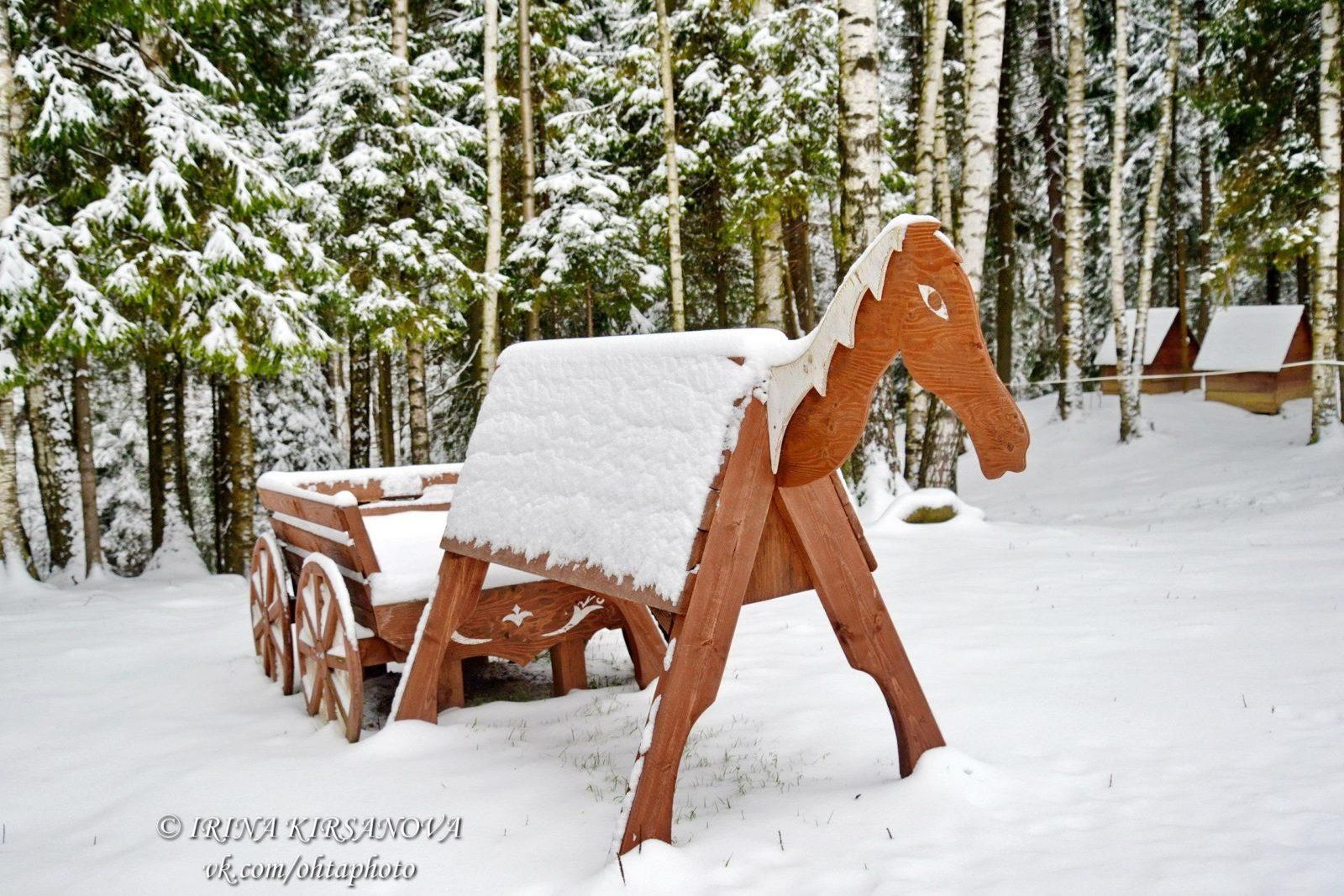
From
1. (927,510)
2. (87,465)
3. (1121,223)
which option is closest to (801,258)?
(1121,223)

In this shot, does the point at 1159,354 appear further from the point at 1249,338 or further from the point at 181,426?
the point at 181,426

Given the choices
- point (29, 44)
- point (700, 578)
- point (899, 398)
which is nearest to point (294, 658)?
point (700, 578)

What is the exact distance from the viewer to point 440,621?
3.74 m

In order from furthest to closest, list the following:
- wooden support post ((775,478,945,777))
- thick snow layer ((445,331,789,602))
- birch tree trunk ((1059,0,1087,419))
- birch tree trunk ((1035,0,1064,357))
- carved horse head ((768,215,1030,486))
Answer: birch tree trunk ((1035,0,1064,357)), birch tree trunk ((1059,0,1087,419)), wooden support post ((775,478,945,777)), thick snow layer ((445,331,789,602)), carved horse head ((768,215,1030,486))

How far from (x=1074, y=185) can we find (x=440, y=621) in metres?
14.2

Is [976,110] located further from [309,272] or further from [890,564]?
[309,272]

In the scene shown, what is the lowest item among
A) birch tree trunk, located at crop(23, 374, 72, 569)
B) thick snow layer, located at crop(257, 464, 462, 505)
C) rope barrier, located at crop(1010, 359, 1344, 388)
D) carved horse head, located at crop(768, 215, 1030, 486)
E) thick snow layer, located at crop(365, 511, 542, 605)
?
birch tree trunk, located at crop(23, 374, 72, 569)

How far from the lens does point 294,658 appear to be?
4762 mm

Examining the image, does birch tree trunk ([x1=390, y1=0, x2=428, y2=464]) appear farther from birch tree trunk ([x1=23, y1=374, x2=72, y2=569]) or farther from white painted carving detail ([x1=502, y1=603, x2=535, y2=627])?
white painted carving detail ([x1=502, y1=603, x2=535, y2=627])

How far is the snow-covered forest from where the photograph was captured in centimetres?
864

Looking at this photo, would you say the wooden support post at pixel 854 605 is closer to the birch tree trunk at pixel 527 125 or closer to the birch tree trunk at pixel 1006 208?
the birch tree trunk at pixel 527 125

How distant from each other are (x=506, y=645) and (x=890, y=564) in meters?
3.94

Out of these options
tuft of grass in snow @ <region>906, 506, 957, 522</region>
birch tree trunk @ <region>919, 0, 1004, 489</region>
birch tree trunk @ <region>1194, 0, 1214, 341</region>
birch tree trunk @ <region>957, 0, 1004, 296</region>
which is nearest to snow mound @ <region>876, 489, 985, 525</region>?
tuft of grass in snow @ <region>906, 506, 957, 522</region>

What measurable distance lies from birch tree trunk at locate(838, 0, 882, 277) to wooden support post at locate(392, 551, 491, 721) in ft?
17.8
